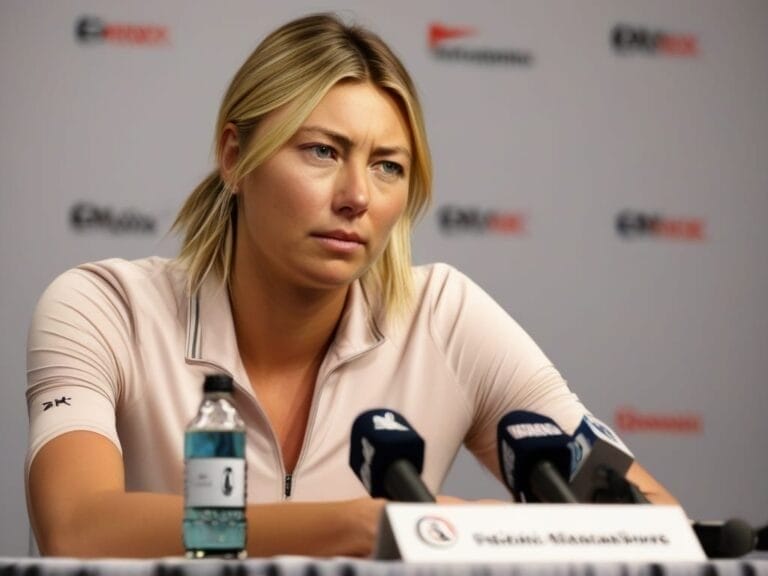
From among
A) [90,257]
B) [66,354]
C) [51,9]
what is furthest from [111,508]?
[51,9]

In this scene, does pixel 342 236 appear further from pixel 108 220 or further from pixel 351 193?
pixel 108 220

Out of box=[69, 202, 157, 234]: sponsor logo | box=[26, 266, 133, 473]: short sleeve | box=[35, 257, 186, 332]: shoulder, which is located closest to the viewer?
box=[26, 266, 133, 473]: short sleeve

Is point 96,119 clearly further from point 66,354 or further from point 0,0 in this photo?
point 66,354

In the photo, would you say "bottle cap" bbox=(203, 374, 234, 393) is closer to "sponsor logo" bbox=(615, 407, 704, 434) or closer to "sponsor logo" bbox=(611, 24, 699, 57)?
"sponsor logo" bbox=(615, 407, 704, 434)

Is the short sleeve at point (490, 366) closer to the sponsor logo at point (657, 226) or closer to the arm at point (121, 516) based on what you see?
the arm at point (121, 516)

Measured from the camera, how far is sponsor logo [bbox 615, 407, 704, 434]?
11.0ft

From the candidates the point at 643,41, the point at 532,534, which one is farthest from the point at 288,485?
the point at 643,41

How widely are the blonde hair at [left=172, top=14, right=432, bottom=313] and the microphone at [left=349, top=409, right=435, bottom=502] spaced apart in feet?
2.41

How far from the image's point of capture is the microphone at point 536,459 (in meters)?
1.15

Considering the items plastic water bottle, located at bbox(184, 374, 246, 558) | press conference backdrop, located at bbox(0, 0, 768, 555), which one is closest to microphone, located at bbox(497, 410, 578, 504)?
plastic water bottle, located at bbox(184, 374, 246, 558)

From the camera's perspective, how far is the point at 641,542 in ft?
3.41

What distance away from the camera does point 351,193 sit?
5.80 feet

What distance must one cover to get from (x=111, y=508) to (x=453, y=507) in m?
0.51

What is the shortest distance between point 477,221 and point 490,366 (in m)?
1.43
